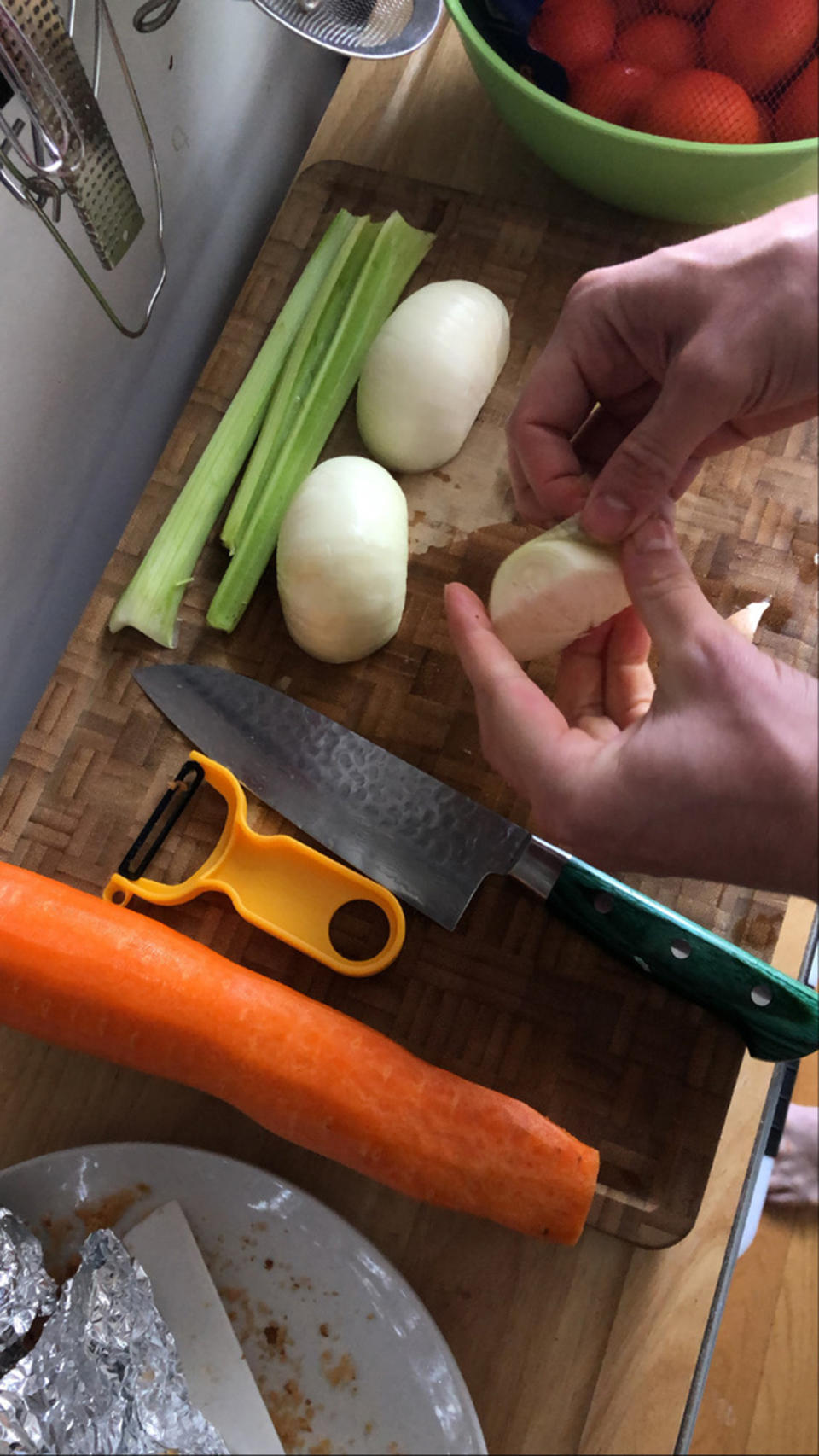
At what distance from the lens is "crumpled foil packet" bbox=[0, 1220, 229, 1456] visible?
0.70 metres

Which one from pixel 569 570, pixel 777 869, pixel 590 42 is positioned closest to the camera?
pixel 777 869

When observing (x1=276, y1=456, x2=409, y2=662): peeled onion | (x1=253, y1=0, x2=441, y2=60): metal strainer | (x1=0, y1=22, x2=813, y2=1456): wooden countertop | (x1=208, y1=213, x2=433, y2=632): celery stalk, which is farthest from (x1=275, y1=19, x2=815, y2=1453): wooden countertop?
(x1=253, y1=0, x2=441, y2=60): metal strainer

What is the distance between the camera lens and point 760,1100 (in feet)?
2.80

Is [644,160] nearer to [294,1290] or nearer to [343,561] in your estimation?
[343,561]

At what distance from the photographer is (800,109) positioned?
89 centimetres

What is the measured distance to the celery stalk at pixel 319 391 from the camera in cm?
95

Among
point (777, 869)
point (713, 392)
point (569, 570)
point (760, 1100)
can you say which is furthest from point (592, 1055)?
point (713, 392)

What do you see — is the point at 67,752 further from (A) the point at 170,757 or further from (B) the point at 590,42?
(B) the point at 590,42

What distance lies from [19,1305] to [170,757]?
17.6 inches

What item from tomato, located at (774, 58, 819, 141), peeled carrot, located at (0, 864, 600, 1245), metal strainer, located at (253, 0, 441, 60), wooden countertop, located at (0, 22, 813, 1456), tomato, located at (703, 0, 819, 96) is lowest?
wooden countertop, located at (0, 22, 813, 1456)

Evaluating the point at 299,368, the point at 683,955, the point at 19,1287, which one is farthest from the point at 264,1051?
the point at 299,368

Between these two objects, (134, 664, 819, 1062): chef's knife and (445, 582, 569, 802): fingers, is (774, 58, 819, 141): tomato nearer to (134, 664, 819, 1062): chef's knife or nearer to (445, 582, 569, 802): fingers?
(445, 582, 569, 802): fingers

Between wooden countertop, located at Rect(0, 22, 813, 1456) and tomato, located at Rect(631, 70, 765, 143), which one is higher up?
tomato, located at Rect(631, 70, 765, 143)

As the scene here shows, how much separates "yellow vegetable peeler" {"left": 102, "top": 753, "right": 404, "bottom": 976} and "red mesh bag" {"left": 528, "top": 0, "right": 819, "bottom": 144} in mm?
724
